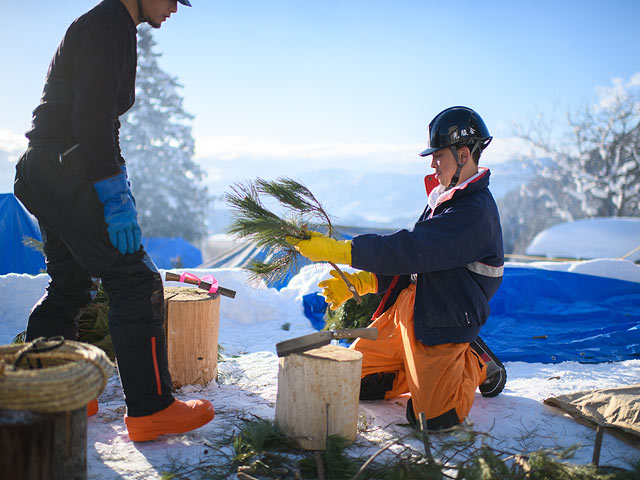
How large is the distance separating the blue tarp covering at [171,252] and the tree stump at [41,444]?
12262 millimetres

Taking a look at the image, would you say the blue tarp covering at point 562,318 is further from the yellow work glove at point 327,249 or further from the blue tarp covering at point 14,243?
the blue tarp covering at point 14,243

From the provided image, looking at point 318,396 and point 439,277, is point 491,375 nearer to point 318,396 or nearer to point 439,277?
point 439,277

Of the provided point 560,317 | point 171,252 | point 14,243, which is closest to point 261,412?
point 560,317

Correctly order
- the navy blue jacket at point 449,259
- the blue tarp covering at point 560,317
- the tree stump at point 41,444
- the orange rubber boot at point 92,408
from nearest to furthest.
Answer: the tree stump at point 41,444
the navy blue jacket at point 449,259
the orange rubber boot at point 92,408
the blue tarp covering at point 560,317

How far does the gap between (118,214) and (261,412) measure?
4.18ft

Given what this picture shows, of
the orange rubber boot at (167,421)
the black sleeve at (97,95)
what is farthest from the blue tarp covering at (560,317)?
the black sleeve at (97,95)

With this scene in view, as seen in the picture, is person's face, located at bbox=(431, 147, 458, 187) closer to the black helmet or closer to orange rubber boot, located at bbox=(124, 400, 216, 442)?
the black helmet

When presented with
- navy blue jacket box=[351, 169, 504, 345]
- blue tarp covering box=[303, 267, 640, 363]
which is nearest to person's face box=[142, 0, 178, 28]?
navy blue jacket box=[351, 169, 504, 345]

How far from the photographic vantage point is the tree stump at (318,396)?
83.0 inches

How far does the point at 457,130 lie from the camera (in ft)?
8.61

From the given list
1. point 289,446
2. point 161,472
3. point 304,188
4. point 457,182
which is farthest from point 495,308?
point 161,472

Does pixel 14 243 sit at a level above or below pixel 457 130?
below

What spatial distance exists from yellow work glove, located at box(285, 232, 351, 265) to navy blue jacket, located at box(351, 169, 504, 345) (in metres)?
0.04

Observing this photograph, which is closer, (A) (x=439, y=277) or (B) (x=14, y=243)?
(A) (x=439, y=277)
